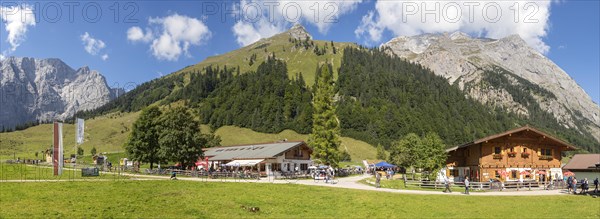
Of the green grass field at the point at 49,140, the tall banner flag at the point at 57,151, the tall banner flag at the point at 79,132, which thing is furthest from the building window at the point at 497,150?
the green grass field at the point at 49,140

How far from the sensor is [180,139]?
68438 mm

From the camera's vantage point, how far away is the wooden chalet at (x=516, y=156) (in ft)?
174

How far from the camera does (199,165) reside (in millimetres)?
79188

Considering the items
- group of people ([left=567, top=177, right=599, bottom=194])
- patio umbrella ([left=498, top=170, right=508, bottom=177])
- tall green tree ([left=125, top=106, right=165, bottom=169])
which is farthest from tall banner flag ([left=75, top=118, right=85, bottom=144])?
group of people ([left=567, top=177, right=599, bottom=194])

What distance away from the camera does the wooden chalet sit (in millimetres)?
53125

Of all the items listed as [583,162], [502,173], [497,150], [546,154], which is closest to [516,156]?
[497,150]

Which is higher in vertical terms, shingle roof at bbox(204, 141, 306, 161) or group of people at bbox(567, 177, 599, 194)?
shingle roof at bbox(204, 141, 306, 161)

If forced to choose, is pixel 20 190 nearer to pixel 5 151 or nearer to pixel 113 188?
pixel 113 188

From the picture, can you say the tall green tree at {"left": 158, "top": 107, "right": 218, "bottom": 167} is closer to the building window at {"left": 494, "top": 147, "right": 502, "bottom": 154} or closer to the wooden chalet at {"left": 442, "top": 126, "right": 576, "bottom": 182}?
the wooden chalet at {"left": 442, "top": 126, "right": 576, "bottom": 182}

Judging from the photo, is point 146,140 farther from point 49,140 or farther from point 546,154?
point 49,140

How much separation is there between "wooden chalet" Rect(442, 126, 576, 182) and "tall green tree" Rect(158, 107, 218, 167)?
4010 cm

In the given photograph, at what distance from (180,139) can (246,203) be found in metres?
41.3

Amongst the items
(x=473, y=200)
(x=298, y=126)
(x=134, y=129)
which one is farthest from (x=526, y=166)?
(x=298, y=126)

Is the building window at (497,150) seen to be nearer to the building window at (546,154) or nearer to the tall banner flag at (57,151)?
the building window at (546,154)
